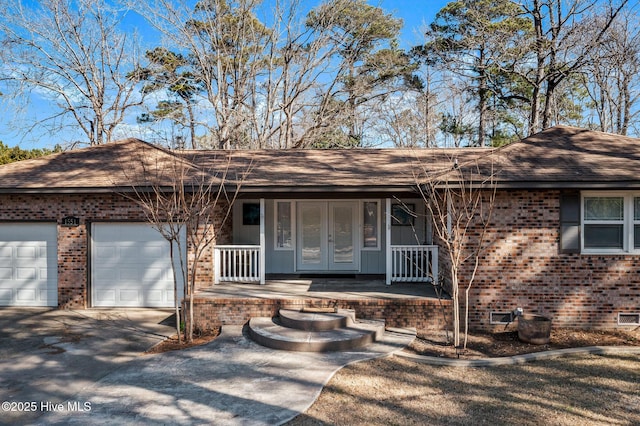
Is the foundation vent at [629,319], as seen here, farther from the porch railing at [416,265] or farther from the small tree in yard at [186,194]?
the small tree in yard at [186,194]

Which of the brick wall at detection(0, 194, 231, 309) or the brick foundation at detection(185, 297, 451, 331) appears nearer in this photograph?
the brick foundation at detection(185, 297, 451, 331)

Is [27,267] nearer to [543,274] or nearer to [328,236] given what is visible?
[328,236]

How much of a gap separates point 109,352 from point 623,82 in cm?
2670

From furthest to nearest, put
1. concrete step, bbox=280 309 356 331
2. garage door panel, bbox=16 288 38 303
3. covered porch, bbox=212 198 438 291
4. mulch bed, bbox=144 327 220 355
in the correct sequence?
covered porch, bbox=212 198 438 291
garage door panel, bbox=16 288 38 303
concrete step, bbox=280 309 356 331
mulch bed, bbox=144 327 220 355

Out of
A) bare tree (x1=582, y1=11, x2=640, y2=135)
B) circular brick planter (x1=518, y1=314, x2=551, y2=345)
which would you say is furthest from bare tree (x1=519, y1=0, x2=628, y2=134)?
circular brick planter (x1=518, y1=314, x2=551, y2=345)

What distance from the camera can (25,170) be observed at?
393 inches

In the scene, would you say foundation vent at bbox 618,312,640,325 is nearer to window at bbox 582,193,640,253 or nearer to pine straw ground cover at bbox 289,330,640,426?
window at bbox 582,193,640,253

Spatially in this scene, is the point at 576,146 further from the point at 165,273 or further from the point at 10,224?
the point at 10,224

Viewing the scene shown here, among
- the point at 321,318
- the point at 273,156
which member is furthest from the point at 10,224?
the point at 321,318

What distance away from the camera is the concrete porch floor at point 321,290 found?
8.11 meters

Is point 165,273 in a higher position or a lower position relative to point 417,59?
lower

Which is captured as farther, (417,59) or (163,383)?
(417,59)

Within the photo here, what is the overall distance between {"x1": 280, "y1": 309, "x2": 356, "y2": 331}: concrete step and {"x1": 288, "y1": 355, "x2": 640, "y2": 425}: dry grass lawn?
126cm

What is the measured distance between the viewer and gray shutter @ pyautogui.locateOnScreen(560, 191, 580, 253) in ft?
25.5
